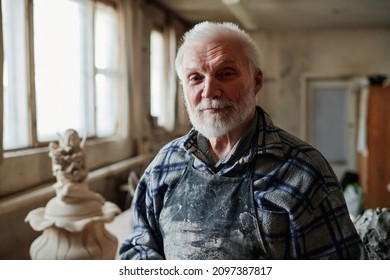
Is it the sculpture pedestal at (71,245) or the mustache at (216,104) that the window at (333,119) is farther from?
the mustache at (216,104)

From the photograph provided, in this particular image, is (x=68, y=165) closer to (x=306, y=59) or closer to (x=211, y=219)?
(x=211, y=219)

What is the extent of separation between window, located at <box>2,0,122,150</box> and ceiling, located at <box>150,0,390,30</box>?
2.57 ft

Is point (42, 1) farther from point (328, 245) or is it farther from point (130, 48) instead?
point (328, 245)

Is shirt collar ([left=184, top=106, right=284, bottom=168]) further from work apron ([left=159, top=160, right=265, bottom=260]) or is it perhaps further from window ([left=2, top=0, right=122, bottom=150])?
window ([left=2, top=0, right=122, bottom=150])

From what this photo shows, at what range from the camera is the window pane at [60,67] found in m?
2.47

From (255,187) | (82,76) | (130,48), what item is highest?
(130,48)

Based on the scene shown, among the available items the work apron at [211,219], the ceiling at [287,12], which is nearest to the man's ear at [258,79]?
the work apron at [211,219]

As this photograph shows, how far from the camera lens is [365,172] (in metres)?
4.49

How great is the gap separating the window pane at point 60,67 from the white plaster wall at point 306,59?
324 centimetres

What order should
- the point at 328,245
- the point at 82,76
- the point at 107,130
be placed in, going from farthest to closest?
the point at 107,130
the point at 82,76
the point at 328,245

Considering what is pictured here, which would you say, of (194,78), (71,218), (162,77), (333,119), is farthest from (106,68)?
(333,119)

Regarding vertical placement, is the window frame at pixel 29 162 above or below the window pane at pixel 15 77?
below

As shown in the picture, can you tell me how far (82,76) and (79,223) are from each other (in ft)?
5.54
